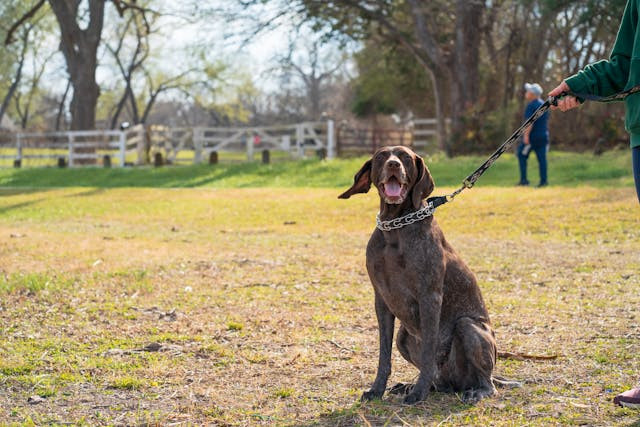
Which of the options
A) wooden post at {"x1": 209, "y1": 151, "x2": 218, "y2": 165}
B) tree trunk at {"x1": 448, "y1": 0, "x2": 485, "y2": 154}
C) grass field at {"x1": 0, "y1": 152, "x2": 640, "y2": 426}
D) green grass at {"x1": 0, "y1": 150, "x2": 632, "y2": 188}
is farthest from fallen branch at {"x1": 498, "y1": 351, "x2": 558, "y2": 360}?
tree trunk at {"x1": 448, "y1": 0, "x2": 485, "y2": 154}

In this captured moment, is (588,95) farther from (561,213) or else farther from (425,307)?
(561,213)

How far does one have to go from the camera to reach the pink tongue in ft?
13.7

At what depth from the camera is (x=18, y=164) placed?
3366 cm

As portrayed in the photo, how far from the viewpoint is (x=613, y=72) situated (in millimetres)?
4273

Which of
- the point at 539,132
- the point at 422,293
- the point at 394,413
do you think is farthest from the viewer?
the point at 539,132

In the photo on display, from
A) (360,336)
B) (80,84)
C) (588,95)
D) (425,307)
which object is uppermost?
(80,84)

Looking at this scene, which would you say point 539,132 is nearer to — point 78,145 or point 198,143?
point 198,143

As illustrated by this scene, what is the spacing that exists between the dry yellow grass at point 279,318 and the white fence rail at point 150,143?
1622 centimetres

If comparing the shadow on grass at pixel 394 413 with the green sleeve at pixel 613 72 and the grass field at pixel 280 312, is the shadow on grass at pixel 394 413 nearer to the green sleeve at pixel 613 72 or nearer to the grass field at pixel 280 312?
the grass field at pixel 280 312

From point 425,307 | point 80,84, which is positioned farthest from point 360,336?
point 80,84

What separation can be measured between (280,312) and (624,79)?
3974 millimetres

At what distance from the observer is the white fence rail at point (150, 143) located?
99.9ft

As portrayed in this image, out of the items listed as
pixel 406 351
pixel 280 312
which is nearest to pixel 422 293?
pixel 406 351

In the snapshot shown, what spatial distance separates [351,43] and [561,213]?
20096mm
